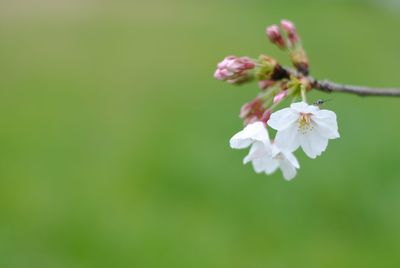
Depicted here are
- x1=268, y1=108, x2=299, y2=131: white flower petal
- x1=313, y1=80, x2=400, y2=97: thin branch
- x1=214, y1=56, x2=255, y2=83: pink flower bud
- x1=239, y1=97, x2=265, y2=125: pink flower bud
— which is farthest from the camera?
x1=239, y1=97, x2=265, y2=125: pink flower bud

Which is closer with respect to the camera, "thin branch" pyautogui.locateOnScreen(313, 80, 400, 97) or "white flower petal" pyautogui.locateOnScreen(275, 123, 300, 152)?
"thin branch" pyautogui.locateOnScreen(313, 80, 400, 97)

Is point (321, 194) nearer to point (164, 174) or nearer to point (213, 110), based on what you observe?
point (164, 174)

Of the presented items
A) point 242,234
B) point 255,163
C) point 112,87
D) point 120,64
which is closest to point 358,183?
point 242,234

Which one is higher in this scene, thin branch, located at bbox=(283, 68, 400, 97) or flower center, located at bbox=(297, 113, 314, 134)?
thin branch, located at bbox=(283, 68, 400, 97)

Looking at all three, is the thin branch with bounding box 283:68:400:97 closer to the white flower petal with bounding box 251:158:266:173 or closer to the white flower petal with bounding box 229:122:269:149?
the white flower petal with bounding box 229:122:269:149

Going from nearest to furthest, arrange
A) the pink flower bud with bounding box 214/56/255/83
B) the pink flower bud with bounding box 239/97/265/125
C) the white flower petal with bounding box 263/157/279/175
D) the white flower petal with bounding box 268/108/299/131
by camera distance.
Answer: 1. the white flower petal with bounding box 268/108/299/131
2. the pink flower bud with bounding box 214/56/255/83
3. the pink flower bud with bounding box 239/97/265/125
4. the white flower petal with bounding box 263/157/279/175

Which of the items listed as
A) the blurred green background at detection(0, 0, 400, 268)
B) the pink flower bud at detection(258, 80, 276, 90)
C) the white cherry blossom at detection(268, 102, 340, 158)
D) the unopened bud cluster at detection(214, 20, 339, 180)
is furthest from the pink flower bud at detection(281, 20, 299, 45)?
the blurred green background at detection(0, 0, 400, 268)
